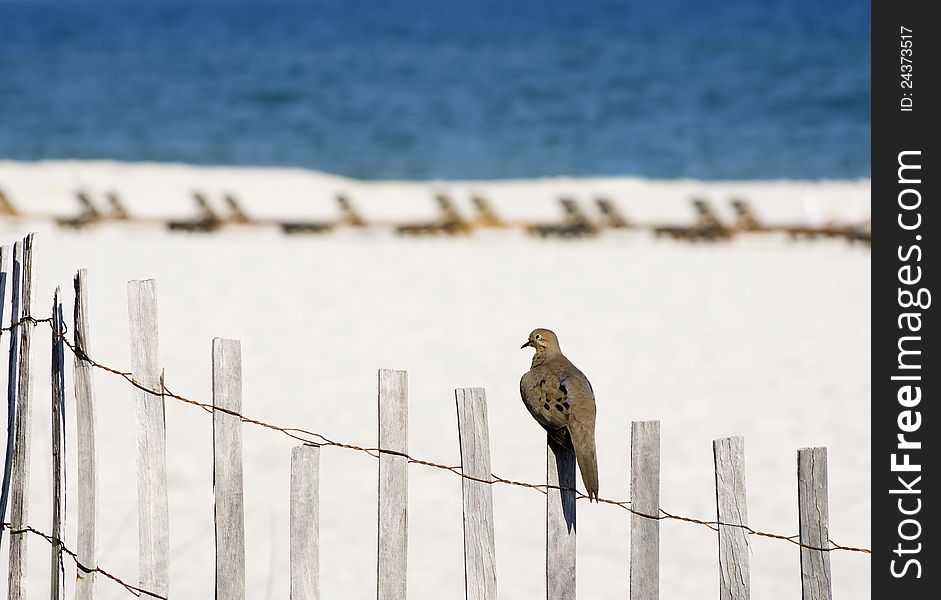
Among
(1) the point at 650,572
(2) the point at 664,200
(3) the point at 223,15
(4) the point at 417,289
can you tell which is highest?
(3) the point at 223,15

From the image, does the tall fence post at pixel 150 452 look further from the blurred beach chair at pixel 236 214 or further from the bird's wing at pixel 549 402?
the blurred beach chair at pixel 236 214

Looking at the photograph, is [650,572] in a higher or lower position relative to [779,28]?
lower

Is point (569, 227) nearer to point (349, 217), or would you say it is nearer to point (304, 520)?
point (349, 217)

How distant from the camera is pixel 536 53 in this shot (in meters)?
55.0

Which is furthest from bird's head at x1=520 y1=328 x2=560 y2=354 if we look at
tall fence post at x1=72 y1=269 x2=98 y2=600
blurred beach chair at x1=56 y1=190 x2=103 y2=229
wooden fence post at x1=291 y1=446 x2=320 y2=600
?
blurred beach chair at x1=56 y1=190 x2=103 y2=229

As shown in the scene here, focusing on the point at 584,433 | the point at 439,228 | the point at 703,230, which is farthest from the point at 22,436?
the point at 703,230

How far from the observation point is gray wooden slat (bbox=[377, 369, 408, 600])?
2951mm

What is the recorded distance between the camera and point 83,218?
49.0 feet

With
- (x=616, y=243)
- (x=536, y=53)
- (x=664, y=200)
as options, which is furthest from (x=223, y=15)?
(x=616, y=243)

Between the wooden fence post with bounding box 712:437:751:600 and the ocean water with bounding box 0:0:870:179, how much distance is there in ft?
78.3

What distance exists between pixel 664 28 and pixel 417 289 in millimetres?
54768

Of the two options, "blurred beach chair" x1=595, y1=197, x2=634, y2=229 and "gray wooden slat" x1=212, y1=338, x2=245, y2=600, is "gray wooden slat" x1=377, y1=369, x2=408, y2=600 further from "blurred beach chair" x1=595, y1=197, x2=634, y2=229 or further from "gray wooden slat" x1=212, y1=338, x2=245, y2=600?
"blurred beach chair" x1=595, y1=197, x2=634, y2=229

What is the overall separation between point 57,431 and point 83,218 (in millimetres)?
12377
